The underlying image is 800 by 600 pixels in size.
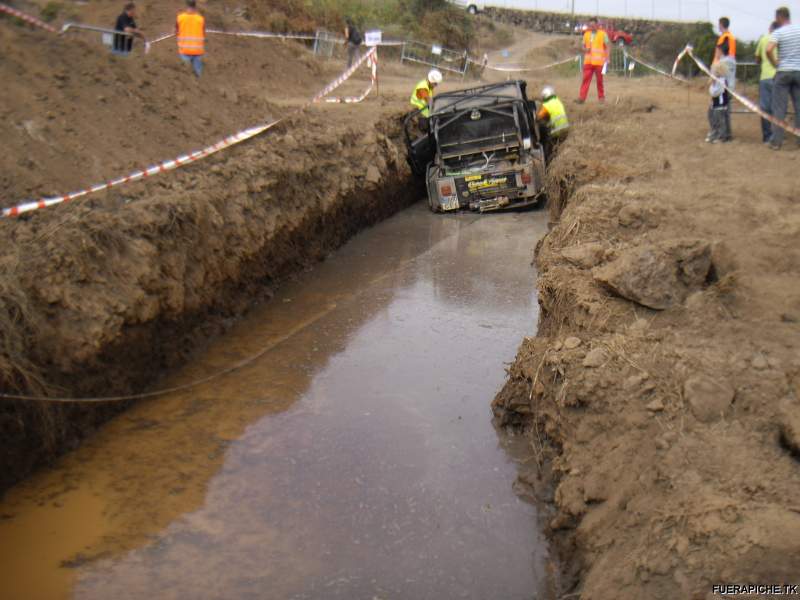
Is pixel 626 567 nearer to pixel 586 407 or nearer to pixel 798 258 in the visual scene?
pixel 586 407

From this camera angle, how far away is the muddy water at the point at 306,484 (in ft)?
17.6

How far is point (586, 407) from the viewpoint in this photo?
5.43m

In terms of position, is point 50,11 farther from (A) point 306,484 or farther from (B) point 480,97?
(A) point 306,484

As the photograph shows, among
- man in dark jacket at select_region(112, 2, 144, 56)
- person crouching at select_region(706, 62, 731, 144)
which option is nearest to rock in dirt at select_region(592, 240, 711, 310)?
person crouching at select_region(706, 62, 731, 144)

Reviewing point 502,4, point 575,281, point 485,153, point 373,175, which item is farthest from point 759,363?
point 502,4

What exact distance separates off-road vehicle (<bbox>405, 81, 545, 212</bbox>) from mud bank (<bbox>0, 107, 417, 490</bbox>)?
2719 mm

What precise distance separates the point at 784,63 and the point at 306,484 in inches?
363

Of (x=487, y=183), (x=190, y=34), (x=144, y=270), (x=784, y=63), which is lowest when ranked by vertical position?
(x=144, y=270)

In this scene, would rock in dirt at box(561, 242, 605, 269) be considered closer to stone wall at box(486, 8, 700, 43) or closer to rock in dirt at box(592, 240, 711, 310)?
rock in dirt at box(592, 240, 711, 310)

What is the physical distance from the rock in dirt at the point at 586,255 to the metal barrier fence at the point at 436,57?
22400 mm

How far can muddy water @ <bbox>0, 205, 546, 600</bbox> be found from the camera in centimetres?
536

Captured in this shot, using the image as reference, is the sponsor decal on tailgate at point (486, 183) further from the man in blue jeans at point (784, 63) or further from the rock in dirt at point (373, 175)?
the man in blue jeans at point (784, 63)

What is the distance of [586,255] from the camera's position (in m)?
7.16

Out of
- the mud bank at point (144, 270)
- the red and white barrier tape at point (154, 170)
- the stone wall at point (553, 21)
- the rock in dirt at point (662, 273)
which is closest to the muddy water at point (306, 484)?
the mud bank at point (144, 270)
